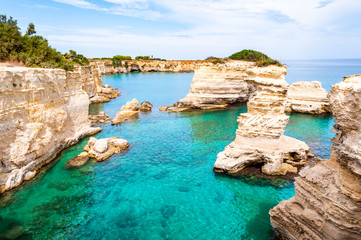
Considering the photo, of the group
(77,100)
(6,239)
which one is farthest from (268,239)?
(77,100)

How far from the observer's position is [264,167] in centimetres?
1299

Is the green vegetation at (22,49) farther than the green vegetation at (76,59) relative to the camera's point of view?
No

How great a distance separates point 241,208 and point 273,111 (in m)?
6.66

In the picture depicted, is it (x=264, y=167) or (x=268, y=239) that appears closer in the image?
(x=268, y=239)

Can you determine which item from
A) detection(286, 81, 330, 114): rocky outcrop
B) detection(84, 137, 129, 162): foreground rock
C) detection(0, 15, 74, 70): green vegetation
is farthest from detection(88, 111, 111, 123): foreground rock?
detection(286, 81, 330, 114): rocky outcrop

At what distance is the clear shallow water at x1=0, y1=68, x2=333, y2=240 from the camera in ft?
29.7

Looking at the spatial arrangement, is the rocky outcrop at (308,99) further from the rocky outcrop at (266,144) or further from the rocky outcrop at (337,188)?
the rocky outcrop at (337,188)

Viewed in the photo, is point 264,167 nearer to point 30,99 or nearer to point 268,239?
point 268,239

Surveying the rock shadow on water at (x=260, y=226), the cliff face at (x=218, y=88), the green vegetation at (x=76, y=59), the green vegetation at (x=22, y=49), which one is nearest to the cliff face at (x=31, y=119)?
the green vegetation at (x=22, y=49)

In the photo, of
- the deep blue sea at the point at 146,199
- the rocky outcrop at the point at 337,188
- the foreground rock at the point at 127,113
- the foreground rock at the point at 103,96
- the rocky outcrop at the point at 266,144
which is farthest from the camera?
the foreground rock at the point at 103,96

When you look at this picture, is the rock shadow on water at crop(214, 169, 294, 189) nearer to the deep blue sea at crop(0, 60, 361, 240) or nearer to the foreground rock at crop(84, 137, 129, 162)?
the deep blue sea at crop(0, 60, 361, 240)

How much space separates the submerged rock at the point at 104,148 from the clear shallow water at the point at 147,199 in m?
0.70

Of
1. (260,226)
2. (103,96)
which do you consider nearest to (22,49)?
(260,226)

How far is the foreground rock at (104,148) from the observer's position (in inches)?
618
